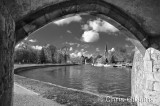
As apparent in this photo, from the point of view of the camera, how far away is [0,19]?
140 cm

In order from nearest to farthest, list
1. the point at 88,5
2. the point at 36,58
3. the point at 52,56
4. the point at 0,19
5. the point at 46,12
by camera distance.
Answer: the point at 0,19
the point at 46,12
the point at 88,5
the point at 36,58
the point at 52,56

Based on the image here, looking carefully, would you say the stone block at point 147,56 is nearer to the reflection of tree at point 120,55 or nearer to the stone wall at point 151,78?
the stone wall at point 151,78

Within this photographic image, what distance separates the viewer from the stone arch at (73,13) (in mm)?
2811

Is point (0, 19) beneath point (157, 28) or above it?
beneath

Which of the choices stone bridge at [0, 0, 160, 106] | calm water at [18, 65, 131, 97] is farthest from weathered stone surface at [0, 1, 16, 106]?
calm water at [18, 65, 131, 97]

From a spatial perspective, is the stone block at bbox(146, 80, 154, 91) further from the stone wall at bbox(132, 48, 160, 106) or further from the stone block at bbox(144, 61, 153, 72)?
the stone block at bbox(144, 61, 153, 72)

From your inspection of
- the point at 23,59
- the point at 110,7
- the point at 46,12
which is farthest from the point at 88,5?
the point at 23,59

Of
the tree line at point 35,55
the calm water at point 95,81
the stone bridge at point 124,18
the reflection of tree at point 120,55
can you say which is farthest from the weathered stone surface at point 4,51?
the reflection of tree at point 120,55

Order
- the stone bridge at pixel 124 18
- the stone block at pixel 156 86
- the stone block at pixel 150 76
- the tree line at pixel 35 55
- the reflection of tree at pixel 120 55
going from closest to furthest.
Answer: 1. the stone bridge at pixel 124 18
2. the stone block at pixel 156 86
3. the stone block at pixel 150 76
4. the tree line at pixel 35 55
5. the reflection of tree at pixel 120 55

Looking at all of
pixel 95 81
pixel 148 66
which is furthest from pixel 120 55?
pixel 148 66

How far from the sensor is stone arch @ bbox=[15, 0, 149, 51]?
281 centimetres

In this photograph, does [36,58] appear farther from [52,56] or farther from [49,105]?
[49,105]

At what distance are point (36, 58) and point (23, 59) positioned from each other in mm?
6968

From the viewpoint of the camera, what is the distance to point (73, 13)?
325 cm
